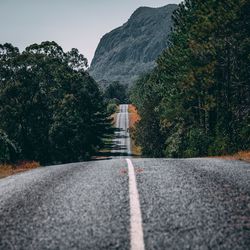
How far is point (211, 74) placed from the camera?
28672 mm

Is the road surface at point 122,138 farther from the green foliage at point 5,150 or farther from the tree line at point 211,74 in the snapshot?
the green foliage at point 5,150

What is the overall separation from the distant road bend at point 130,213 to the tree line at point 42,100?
30.2 metres

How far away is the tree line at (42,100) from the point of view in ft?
123

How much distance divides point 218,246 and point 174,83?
1267 inches

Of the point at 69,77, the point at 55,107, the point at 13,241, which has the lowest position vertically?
the point at 13,241

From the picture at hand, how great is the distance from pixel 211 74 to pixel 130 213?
24963 mm

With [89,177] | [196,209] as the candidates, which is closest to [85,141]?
[89,177]

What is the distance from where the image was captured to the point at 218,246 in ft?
12.2

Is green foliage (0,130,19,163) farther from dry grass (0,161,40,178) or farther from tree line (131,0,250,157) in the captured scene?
tree line (131,0,250,157)

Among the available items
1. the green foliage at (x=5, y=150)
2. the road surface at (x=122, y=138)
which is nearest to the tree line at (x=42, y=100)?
the green foliage at (x=5, y=150)

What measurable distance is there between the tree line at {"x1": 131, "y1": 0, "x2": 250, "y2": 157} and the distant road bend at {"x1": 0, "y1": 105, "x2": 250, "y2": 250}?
49.2 feet

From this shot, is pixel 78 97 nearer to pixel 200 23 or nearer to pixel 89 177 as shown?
pixel 200 23

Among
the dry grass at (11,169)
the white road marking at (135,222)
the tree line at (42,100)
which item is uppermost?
the tree line at (42,100)

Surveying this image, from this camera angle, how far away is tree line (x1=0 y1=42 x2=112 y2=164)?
123 feet
